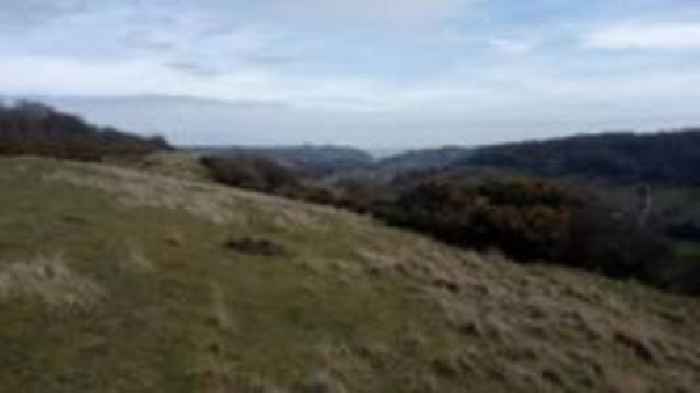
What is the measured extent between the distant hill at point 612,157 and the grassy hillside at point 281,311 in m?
105

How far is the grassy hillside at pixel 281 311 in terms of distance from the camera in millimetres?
11922

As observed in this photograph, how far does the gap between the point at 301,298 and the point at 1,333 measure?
17.2ft

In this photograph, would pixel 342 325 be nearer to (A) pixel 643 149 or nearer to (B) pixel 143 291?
(B) pixel 143 291

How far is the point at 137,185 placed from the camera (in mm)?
25625

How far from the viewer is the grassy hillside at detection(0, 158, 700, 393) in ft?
39.1

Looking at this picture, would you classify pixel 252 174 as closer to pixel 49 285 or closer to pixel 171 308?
pixel 171 308

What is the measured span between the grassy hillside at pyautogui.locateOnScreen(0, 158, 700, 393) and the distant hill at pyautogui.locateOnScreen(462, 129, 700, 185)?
10474cm

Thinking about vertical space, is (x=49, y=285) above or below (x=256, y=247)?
above

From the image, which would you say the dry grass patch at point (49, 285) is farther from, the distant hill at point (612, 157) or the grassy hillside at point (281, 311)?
the distant hill at point (612, 157)

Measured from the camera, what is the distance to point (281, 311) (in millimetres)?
14914

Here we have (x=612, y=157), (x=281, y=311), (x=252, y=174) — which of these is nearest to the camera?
(x=281, y=311)

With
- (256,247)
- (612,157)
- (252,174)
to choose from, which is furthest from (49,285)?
(612,157)

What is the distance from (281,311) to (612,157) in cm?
13795

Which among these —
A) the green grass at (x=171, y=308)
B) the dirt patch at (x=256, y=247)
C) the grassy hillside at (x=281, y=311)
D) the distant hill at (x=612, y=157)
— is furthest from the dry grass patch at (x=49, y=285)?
the distant hill at (x=612, y=157)
